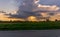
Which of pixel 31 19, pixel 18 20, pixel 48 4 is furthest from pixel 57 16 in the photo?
pixel 18 20

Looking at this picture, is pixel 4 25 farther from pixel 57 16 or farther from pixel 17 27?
pixel 57 16

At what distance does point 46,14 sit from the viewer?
6.39 meters

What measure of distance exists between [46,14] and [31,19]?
579 mm

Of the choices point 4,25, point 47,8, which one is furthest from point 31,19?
point 4,25

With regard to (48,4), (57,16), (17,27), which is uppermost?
(48,4)

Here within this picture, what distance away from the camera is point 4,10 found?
634 cm

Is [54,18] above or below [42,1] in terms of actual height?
below

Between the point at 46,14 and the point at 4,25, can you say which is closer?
the point at 4,25

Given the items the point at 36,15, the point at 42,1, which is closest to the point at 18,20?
the point at 36,15

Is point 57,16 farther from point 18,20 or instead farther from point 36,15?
point 18,20

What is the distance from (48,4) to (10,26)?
168 cm

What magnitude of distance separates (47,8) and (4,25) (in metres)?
1.73

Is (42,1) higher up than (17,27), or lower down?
higher up

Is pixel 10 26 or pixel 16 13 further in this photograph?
pixel 16 13
